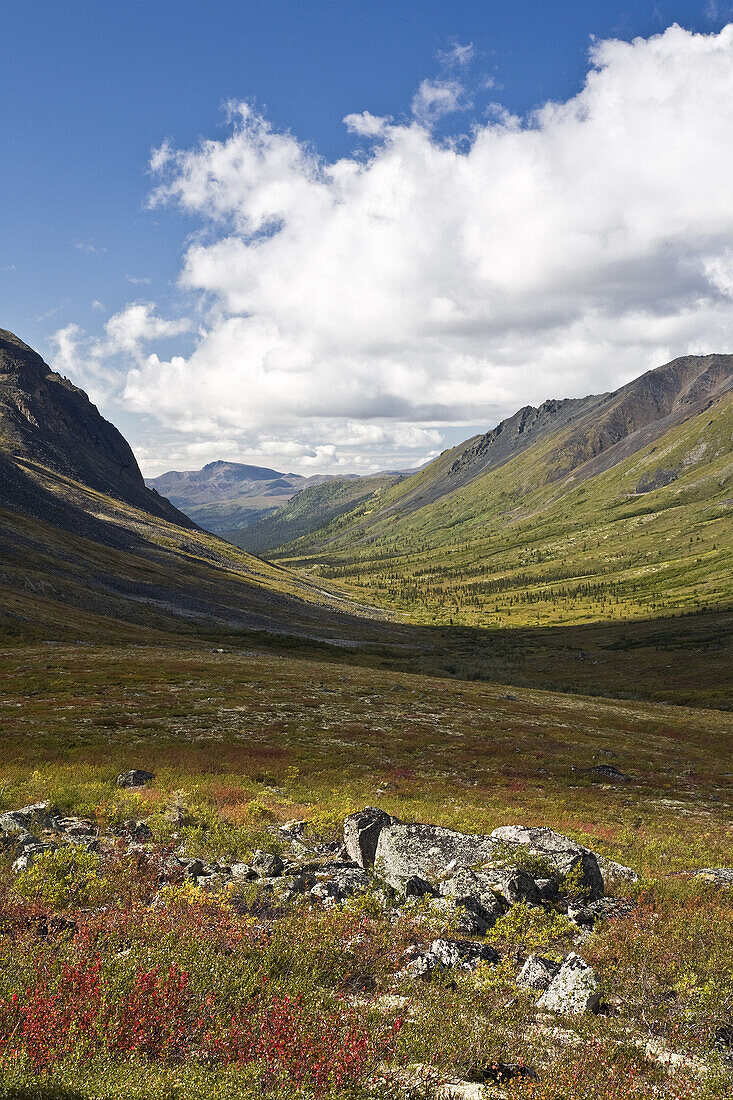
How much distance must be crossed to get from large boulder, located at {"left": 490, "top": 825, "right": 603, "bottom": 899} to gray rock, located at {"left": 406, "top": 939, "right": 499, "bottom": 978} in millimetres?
4244

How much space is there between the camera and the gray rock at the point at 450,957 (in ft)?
34.1

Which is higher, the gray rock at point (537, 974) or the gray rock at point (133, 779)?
the gray rock at point (537, 974)

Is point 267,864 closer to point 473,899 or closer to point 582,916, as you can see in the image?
point 473,899

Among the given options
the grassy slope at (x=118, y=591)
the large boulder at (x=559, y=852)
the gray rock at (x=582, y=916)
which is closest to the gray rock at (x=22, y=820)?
the large boulder at (x=559, y=852)

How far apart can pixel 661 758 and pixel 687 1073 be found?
3973cm

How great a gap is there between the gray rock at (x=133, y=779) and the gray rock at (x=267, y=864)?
36.6ft

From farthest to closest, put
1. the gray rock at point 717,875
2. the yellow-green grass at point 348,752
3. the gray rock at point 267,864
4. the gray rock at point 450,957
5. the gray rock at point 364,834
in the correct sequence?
1. the yellow-green grass at point 348,752
2. the gray rock at point 364,834
3. the gray rock at point 717,875
4. the gray rock at point 267,864
5. the gray rock at point 450,957

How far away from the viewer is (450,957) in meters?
10.8

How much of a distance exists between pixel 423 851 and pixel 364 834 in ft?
6.19

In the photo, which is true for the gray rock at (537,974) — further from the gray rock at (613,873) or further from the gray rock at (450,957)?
the gray rock at (613,873)

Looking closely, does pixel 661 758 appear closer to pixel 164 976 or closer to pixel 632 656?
pixel 164 976

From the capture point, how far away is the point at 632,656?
14600cm

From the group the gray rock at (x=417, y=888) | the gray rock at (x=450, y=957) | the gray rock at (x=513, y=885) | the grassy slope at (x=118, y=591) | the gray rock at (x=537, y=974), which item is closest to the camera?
the gray rock at (x=537, y=974)

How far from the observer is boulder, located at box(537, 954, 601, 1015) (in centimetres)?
952
